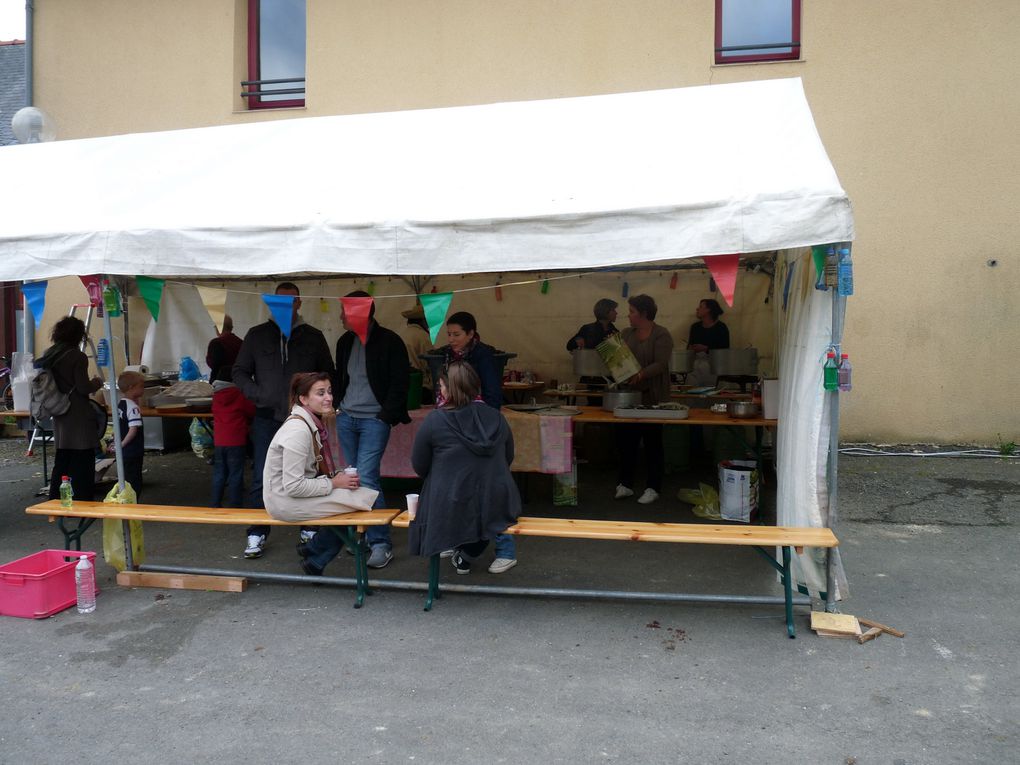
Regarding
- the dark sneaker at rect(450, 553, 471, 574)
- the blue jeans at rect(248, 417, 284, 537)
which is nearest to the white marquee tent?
the blue jeans at rect(248, 417, 284, 537)

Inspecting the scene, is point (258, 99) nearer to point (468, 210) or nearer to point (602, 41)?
point (602, 41)

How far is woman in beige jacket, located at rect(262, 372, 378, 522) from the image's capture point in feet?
14.1

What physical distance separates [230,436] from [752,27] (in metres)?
7.09

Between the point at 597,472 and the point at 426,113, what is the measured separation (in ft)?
13.6

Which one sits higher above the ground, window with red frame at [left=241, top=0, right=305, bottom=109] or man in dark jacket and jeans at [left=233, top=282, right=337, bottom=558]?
window with red frame at [left=241, top=0, right=305, bottom=109]

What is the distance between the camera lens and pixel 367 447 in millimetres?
5043

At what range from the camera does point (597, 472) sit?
8117mm

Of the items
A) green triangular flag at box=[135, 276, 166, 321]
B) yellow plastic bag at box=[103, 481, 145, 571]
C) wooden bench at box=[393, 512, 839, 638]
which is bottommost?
yellow plastic bag at box=[103, 481, 145, 571]

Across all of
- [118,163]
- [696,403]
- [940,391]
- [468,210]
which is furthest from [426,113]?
[940,391]

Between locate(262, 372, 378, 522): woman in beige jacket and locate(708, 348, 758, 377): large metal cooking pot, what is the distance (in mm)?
4570

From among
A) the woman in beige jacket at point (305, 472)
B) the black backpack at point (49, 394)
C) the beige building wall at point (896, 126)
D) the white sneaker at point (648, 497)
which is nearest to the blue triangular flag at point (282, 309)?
the woman in beige jacket at point (305, 472)

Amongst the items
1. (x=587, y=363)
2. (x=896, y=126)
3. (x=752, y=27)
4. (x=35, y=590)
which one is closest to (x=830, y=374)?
(x=587, y=363)

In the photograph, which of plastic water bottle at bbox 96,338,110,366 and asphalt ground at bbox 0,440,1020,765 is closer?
asphalt ground at bbox 0,440,1020,765

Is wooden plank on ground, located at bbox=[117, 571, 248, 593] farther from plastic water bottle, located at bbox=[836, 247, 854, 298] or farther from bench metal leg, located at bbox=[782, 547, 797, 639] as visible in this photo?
plastic water bottle, located at bbox=[836, 247, 854, 298]
